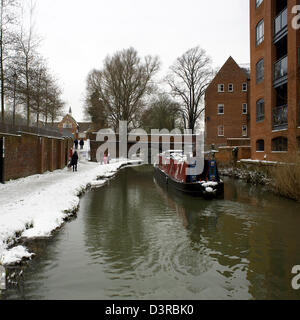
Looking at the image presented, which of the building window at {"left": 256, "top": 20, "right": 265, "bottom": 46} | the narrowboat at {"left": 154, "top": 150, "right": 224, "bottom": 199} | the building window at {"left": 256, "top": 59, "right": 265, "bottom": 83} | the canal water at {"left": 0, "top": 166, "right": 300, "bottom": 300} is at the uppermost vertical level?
the building window at {"left": 256, "top": 20, "right": 265, "bottom": 46}

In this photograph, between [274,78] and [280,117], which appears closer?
[280,117]

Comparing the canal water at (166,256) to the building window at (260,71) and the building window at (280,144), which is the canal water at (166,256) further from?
the building window at (260,71)

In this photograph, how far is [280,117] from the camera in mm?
18031

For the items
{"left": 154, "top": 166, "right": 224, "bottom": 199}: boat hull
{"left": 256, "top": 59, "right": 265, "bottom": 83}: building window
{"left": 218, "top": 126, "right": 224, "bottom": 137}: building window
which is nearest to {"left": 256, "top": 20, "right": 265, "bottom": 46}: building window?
{"left": 256, "top": 59, "right": 265, "bottom": 83}: building window

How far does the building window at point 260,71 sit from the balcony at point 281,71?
203 cm

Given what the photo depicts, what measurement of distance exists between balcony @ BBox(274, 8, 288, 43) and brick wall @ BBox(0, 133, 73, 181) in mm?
15728

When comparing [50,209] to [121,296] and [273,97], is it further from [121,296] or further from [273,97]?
[273,97]

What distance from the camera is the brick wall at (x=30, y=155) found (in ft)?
47.3

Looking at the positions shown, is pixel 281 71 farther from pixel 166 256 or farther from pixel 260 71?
pixel 166 256

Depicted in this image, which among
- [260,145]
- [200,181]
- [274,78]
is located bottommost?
[200,181]

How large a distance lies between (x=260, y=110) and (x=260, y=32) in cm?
549

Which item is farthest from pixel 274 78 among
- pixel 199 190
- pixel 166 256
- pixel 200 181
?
pixel 166 256

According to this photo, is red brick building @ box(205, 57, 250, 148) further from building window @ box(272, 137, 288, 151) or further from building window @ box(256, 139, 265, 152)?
building window @ box(272, 137, 288, 151)

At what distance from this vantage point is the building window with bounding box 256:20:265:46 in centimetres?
2074
